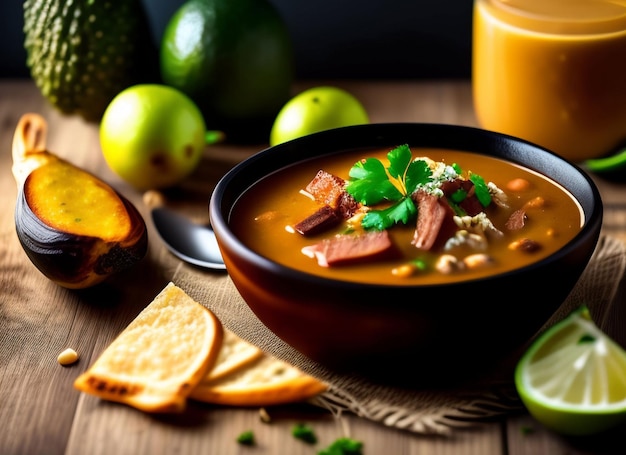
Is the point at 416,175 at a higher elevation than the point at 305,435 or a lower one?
higher

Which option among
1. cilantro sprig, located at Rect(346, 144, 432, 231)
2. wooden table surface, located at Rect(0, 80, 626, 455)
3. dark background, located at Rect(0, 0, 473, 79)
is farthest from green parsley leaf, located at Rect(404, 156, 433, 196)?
dark background, located at Rect(0, 0, 473, 79)

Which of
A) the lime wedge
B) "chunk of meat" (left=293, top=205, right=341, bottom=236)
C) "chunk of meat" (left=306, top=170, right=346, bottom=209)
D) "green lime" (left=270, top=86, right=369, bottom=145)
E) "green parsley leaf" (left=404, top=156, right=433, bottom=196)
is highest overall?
"green parsley leaf" (left=404, top=156, right=433, bottom=196)

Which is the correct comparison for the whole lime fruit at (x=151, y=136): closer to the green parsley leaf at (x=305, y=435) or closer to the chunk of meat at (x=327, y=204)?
the chunk of meat at (x=327, y=204)

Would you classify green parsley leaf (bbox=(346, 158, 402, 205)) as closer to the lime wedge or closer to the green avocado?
the lime wedge

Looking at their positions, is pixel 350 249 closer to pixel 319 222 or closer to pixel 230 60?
pixel 319 222

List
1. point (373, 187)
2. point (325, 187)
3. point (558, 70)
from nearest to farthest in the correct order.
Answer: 1. point (373, 187)
2. point (325, 187)
3. point (558, 70)

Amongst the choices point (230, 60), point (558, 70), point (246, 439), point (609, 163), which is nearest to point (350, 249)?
point (246, 439)

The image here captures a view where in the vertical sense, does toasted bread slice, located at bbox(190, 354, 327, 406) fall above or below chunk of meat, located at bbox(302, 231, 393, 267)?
below
